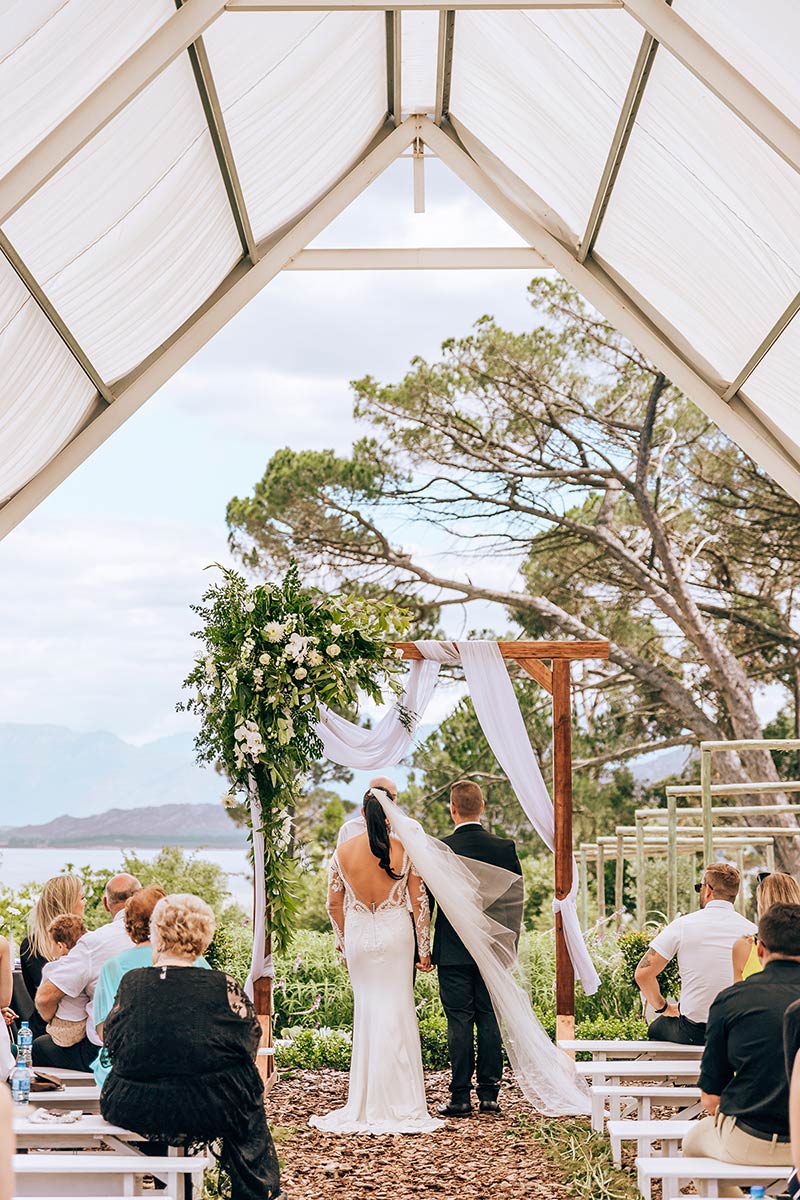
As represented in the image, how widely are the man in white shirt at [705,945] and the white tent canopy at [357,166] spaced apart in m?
2.82

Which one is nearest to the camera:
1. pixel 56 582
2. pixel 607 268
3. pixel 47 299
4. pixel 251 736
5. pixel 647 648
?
pixel 47 299

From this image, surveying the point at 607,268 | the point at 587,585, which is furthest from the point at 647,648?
the point at 607,268

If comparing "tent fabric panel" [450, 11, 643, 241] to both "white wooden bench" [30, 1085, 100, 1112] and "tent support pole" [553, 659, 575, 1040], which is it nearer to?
"tent support pole" [553, 659, 575, 1040]

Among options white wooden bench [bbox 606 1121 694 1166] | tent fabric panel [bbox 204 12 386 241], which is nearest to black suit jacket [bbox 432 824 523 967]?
white wooden bench [bbox 606 1121 694 1166]

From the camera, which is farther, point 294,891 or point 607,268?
point 607,268

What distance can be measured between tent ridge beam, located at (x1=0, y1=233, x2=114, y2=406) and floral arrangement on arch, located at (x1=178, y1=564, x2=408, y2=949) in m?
1.29

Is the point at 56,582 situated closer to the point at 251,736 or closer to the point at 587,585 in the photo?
the point at 587,585

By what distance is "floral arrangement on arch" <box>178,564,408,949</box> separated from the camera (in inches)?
292

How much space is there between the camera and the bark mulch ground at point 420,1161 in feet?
18.3

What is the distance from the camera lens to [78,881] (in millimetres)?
6094

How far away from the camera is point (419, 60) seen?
8.03m

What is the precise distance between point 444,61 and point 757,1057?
5824 mm

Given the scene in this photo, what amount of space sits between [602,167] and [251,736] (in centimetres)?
365

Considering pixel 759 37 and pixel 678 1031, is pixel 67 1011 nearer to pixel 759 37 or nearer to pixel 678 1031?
pixel 678 1031
